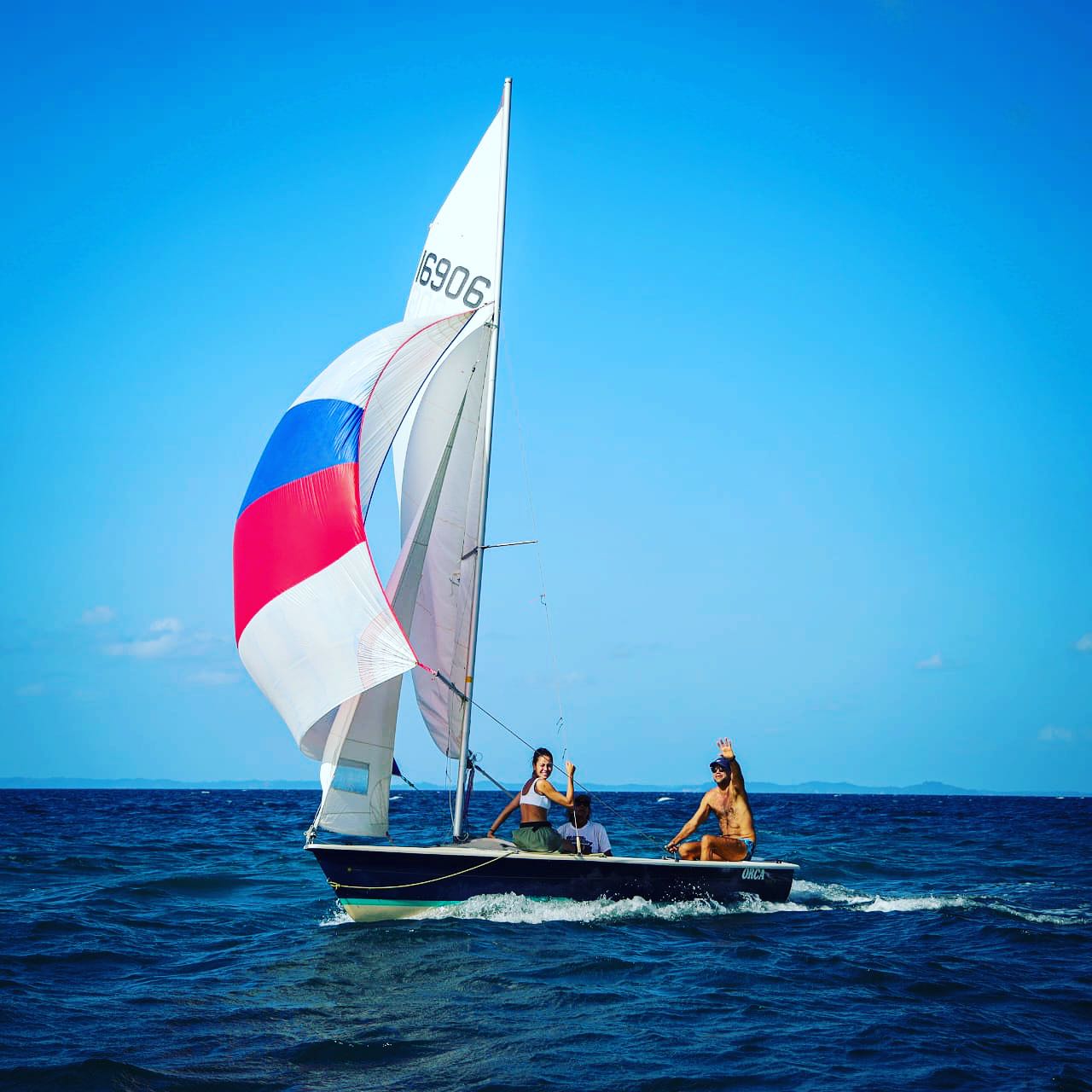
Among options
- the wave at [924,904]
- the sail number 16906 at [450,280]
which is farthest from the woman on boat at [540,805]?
the sail number 16906 at [450,280]

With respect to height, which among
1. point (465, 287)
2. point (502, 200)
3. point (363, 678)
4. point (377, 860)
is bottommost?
point (377, 860)

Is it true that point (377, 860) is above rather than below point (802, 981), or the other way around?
above

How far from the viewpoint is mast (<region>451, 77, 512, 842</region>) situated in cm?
1255

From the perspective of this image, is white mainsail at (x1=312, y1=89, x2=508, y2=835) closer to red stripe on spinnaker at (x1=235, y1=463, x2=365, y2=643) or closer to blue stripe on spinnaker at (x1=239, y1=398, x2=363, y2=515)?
blue stripe on spinnaker at (x1=239, y1=398, x2=363, y2=515)

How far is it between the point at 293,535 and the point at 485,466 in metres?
2.97

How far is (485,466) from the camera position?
1306 cm

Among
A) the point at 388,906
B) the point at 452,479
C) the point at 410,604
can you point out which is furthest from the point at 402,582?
the point at 388,906

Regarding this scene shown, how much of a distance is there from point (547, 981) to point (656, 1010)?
133 centimetres

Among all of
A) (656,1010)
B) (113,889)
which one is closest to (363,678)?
(656,1010)

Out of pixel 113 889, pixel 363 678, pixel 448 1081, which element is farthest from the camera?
pixel 113 889

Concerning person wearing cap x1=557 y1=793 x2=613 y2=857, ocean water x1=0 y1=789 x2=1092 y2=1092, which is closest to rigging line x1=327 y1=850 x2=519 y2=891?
ocean water x1=0 y1=789 x2=1092 y2=1092

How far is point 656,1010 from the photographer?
8727mm

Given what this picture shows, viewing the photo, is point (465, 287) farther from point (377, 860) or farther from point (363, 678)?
point (377, 860)

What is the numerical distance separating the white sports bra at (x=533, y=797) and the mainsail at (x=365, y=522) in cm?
98
